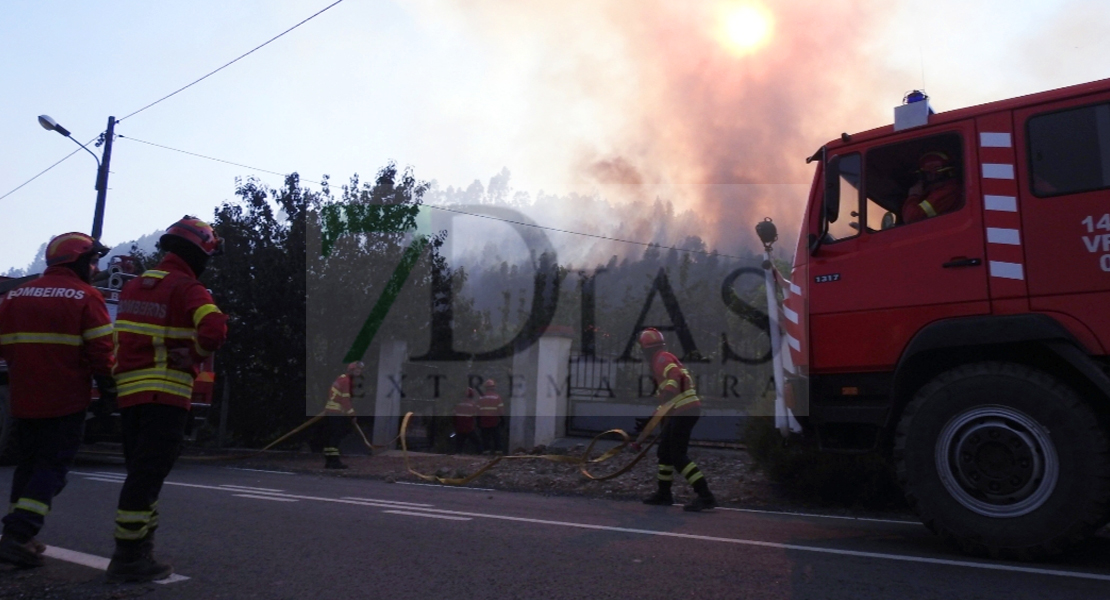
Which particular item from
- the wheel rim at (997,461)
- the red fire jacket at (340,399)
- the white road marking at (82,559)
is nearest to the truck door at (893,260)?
the wheel rim at (997,461)

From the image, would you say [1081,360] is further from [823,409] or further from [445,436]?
[445,436]

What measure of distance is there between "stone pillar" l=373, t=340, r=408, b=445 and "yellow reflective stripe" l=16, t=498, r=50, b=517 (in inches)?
445

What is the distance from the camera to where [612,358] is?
15.5m

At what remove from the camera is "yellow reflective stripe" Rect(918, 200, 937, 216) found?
5.20 meters

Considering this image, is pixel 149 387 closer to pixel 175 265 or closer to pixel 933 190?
pixel 175 265

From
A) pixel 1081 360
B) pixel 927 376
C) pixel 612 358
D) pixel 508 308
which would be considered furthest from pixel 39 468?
pixel 508 308

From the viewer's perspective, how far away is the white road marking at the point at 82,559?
4.04 m

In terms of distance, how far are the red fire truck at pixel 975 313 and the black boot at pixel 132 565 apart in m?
3.86

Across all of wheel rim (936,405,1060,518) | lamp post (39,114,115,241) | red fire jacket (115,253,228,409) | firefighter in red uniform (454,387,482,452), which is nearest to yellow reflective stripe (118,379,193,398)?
red fire jacket (115,253,228,409)

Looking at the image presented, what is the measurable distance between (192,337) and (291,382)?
12.5m

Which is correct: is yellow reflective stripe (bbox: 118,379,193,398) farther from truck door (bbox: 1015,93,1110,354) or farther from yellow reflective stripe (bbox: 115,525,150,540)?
truck door (bbox: 1015,93,1110,354)

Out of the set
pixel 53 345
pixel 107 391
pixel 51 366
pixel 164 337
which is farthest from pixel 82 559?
pixel 164 337

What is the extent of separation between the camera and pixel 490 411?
14867 mm

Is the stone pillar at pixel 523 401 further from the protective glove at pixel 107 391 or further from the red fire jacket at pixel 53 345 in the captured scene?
the red fire jacket at pixel 53 345
